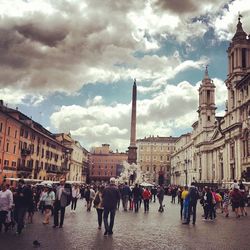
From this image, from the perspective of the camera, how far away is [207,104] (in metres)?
84.1

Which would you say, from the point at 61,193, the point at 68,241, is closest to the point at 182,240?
the point at 68,241

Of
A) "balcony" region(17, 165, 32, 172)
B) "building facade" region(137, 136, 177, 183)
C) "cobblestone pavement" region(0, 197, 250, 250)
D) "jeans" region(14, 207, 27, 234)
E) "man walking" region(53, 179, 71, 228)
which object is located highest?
"building facade" region(137, 136, 177, 183)

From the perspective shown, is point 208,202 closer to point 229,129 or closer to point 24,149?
point 24,149

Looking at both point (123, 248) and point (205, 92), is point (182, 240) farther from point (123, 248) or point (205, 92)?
point (205, 92)

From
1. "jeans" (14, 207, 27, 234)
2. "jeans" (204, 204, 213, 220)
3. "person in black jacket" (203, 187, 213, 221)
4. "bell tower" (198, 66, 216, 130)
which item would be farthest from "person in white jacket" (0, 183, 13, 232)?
"bell tower" (198, 66, 216, 130)

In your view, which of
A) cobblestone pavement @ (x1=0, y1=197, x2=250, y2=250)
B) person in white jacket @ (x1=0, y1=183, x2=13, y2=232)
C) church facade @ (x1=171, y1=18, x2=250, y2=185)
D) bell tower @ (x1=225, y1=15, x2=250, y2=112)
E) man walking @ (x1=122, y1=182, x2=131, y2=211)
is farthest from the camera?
bell tower @ (x1=225, y1=15, x2=250, y2=112)

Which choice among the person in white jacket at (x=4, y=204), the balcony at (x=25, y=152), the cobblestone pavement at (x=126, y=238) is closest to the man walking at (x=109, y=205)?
the cobblestone pavement at (x=126, y=238)

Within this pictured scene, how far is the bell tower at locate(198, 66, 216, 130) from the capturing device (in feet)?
273

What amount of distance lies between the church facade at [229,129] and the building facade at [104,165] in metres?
40.6

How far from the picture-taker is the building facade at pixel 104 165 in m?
131

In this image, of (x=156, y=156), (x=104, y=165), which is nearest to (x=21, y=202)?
(x=156, y=156)

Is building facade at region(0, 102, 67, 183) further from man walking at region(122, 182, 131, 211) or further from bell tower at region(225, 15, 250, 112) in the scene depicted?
bell tower at region(225, 15, 250, 112)

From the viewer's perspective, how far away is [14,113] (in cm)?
5212

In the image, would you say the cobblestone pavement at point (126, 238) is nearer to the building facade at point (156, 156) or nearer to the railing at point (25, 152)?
the railing at point (25, 152)
